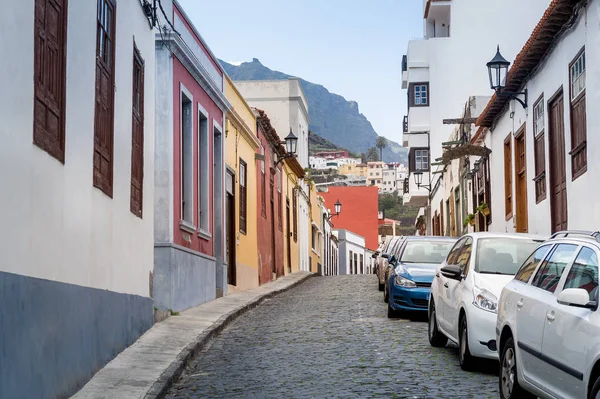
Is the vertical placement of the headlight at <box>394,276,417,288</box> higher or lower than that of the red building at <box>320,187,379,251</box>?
lower

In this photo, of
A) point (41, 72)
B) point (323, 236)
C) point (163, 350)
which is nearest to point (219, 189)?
point (163, 350)

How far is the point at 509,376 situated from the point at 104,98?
5.56 metres

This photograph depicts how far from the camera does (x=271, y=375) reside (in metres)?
10.4

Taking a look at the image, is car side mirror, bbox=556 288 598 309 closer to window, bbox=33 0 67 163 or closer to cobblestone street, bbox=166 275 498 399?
cobblestone street, bbox=166 275 498 399

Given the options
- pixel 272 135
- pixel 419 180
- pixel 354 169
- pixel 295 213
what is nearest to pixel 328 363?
pixel 272 135

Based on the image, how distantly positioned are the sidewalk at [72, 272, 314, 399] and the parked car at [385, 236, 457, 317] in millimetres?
2893

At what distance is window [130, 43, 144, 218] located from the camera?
1262 centimetres

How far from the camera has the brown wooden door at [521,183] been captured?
20719mm

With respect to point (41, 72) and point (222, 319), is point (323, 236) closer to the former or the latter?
point (222, 319)

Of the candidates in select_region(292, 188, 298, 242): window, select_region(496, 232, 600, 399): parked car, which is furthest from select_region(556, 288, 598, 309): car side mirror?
select_region(292, 188, 298, 242): window

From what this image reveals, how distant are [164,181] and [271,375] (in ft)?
20.7

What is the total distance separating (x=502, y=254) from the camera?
11672mm

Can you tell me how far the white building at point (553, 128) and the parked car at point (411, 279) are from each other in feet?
7.94

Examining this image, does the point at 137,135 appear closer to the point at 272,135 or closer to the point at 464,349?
Answer: the point at 464,349
